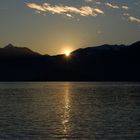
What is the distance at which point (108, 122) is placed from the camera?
71.0 m

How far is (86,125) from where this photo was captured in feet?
221

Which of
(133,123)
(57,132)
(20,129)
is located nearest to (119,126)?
(133,123)

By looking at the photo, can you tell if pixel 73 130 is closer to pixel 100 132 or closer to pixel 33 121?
pixel 100 132

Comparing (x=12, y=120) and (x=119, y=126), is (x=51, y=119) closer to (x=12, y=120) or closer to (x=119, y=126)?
(x=12, y=120)

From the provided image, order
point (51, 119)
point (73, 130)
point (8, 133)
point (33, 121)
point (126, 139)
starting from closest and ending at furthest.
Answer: point (126, 139) < point (8, 133) < point (73, 130) < point (33, 121) < point (51, 119)

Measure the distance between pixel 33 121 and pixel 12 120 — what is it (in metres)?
4.52

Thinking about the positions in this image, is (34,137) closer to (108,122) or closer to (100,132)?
(100,132)

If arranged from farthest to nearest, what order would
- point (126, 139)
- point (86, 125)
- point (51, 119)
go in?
point (51, 119) → point (86, 125) → point (126, 139)

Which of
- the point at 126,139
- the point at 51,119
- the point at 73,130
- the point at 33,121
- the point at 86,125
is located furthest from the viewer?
the point at 51,119

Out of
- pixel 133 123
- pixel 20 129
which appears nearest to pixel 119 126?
pixel 133 123

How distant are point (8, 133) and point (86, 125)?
1446 centimetres

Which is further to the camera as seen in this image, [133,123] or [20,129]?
[133,123]

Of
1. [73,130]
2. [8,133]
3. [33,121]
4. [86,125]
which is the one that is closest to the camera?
[8,133]

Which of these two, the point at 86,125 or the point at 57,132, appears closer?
the point at 57,132
